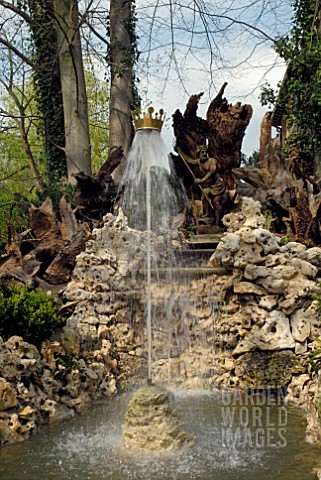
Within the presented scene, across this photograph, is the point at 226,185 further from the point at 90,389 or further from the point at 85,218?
the point at 90,389

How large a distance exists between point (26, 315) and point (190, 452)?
236cm

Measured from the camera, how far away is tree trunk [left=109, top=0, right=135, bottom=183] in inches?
493

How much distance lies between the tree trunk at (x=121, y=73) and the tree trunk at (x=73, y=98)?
62cm

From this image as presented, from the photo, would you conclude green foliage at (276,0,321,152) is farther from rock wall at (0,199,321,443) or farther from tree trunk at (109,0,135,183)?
rock wall at (0,199,321,443)

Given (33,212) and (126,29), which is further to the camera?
(126,29)

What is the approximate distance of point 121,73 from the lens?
12.6m

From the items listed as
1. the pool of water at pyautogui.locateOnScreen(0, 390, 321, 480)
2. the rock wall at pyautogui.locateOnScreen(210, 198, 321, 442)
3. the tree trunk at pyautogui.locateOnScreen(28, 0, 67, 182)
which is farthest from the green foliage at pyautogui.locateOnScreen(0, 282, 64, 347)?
the tree trunk at pyautogui.locateOnScreen(28, 0, 67, 182)

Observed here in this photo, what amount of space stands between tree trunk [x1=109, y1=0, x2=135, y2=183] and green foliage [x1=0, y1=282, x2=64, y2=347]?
642cm

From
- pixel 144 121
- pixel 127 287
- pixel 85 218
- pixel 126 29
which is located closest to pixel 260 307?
pixel 127 287

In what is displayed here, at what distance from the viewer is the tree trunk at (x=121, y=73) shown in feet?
41.1

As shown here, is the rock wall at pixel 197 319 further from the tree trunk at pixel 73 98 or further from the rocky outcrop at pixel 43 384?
the tree trunk at pixel 73 98

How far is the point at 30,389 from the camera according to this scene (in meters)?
5.70

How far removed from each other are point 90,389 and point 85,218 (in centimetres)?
359

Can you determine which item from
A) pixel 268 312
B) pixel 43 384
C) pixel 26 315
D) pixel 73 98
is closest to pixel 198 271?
pixel 268 312
